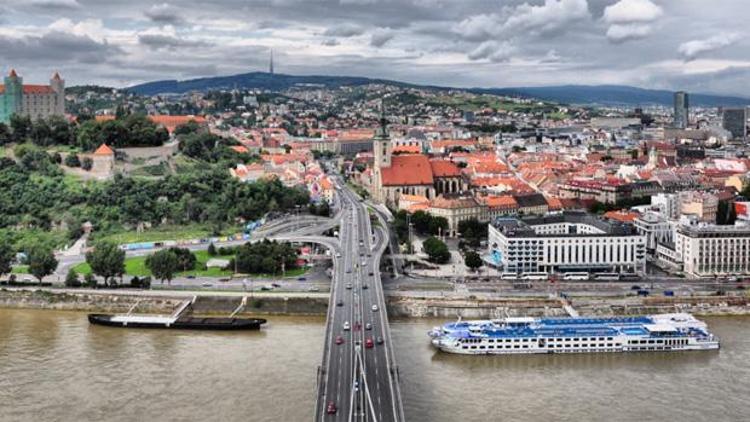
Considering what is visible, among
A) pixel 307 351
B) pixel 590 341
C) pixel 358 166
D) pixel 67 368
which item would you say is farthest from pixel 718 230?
pixel 358 166

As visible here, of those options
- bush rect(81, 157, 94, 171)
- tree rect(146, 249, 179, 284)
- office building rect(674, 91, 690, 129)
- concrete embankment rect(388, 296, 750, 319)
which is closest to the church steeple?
bush rect(81, 157, 94, 171)

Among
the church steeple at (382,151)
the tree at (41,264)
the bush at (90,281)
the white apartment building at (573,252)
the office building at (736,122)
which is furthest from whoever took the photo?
the office building at (736,122)

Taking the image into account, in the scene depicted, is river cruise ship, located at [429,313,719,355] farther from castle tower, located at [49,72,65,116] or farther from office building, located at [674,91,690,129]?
office building, located at [674,91,690,129]

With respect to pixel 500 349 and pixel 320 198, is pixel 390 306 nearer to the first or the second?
pixel 500 349

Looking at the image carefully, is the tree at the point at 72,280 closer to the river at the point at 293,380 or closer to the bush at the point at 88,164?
the river at the point at 293,380

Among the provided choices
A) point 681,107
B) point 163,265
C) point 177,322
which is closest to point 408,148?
point 163,265

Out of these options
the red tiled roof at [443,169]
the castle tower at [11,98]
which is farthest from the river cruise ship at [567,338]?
the castle tower at [11,98]

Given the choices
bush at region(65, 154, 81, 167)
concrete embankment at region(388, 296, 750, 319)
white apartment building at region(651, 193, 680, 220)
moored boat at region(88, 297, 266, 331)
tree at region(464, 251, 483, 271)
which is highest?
bush at region(65, 154, 81, 167)
